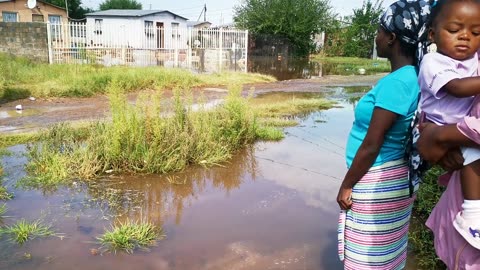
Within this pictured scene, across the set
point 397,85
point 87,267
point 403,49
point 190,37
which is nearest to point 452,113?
point 397,85

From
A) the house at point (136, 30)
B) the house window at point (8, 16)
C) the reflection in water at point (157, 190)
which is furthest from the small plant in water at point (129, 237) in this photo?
the house window at point (8, 16)

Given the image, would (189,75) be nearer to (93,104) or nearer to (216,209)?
(93,104)

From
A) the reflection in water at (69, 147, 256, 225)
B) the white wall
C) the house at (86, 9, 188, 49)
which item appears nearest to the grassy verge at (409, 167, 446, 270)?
the reflection in water at (69, 147, 256, 225)

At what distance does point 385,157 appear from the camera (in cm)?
186

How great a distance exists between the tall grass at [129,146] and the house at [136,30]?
8808 mm

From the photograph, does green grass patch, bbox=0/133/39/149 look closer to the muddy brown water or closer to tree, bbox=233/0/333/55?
the muddy brown water

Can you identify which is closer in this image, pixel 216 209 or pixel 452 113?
pixel 452 113

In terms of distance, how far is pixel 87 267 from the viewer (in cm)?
297

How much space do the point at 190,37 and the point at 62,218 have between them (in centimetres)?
1439

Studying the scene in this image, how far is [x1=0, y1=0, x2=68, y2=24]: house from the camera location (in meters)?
27.5

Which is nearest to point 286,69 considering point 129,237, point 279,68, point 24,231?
point 279,68

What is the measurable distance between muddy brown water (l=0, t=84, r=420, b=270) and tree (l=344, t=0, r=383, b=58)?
98.5ft

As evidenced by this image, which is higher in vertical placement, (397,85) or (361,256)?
(397,85)

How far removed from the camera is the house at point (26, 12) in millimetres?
27453
